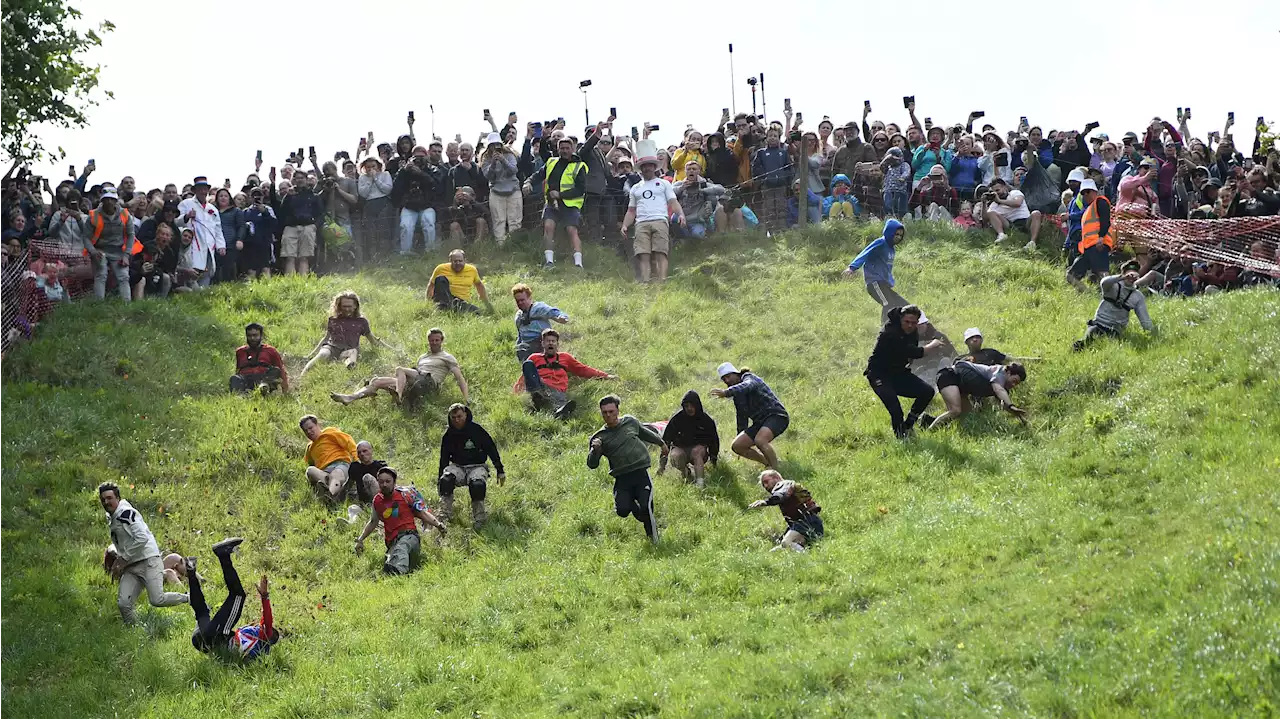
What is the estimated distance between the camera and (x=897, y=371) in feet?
55.8

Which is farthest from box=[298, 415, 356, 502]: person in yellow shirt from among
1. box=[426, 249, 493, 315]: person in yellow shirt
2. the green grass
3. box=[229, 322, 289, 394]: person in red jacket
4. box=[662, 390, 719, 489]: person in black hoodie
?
box=[426, 249, 493, 315]: person in yellow shirt

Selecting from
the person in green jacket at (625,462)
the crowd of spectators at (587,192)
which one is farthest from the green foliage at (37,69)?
the person in green jacket at (625,462)

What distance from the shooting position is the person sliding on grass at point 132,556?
14.6 metres

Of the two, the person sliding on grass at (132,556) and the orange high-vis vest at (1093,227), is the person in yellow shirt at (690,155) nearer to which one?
the orange high-vis vest at (1093,227)

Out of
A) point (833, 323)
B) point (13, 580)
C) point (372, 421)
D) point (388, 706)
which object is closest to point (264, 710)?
point (388, 706)

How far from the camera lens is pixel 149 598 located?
1477cm

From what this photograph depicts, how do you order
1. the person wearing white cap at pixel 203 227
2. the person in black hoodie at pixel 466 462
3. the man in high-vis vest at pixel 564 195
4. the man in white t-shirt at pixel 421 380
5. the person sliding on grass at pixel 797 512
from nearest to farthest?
1. the person sliding on grass at pixel 797 512
2. the person in black hoodie at pixel 466 462
3. the man in white t-shirt at pixel 421 380
4. the person wearing white cap at pixel 203 227
5. the man in high-vis vest at pixel 564 195

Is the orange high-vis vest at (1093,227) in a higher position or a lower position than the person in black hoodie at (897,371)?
higher

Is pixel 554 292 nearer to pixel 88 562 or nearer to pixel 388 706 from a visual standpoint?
pixel 88 562

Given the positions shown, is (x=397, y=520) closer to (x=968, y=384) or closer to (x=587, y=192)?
(x=968, y=384)

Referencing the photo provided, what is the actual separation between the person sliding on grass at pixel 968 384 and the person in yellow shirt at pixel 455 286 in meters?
8.64

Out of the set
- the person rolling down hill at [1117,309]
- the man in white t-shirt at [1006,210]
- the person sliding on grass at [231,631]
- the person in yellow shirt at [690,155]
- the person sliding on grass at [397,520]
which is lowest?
the person sliding on grass at [231,631]

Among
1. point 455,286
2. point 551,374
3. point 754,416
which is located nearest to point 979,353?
point 754,416

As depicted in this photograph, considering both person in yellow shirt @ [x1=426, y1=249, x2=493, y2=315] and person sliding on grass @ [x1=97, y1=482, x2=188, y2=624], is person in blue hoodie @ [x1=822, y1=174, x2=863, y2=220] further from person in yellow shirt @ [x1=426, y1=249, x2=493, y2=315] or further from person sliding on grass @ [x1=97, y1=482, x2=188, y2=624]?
person sliding on grass @ [x1=97, y1=482, x2=188, y2=624]
